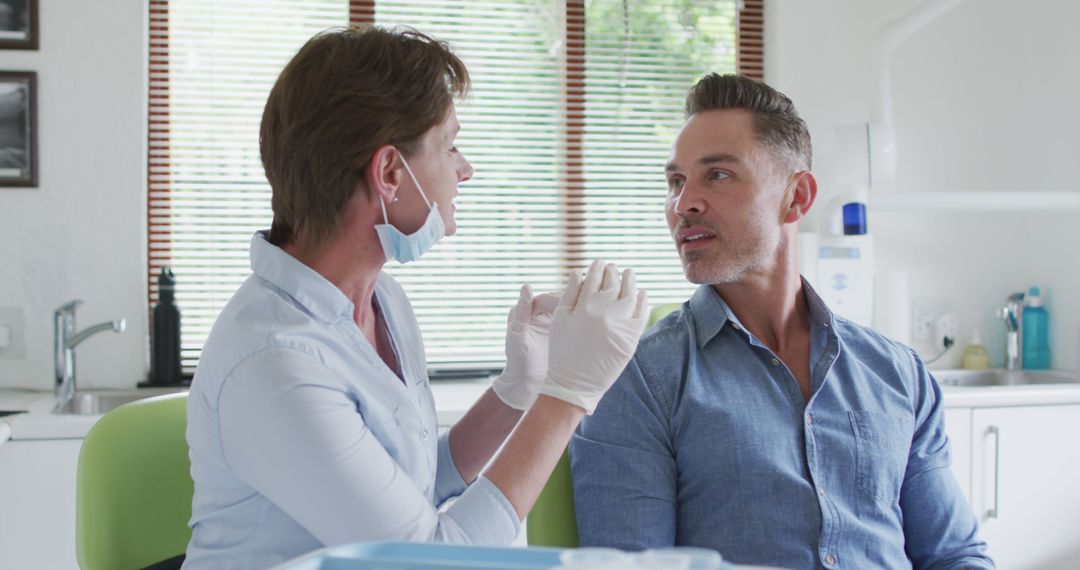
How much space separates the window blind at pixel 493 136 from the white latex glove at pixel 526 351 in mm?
1466

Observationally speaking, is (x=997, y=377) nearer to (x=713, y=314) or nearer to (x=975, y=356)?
(x=975, y=356)

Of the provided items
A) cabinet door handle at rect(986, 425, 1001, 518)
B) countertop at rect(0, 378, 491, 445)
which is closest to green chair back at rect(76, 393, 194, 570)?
countertop at rect(0, 378, 491, 445)

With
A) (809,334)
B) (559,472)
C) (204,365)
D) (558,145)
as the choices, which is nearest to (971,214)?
(558,145)

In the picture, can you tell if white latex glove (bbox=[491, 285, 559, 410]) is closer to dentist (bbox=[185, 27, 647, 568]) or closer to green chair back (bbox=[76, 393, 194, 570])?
dentist (bbox=[185, 27, 647, 568])

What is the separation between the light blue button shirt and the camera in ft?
3.26

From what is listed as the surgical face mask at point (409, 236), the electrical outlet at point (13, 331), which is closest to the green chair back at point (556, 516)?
the surgical face mask at point (409, 236)

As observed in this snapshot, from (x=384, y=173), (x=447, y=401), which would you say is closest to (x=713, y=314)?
(x=384, y=173)

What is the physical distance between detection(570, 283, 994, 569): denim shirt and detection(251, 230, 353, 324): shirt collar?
42cm

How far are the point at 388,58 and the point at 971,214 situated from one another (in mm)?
2595

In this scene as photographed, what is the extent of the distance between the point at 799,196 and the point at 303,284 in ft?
2.82

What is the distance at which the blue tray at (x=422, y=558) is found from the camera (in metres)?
0.59

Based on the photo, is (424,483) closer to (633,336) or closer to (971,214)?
(633,336)

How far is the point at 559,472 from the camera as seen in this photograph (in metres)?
1.37

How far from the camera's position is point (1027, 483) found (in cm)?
261
